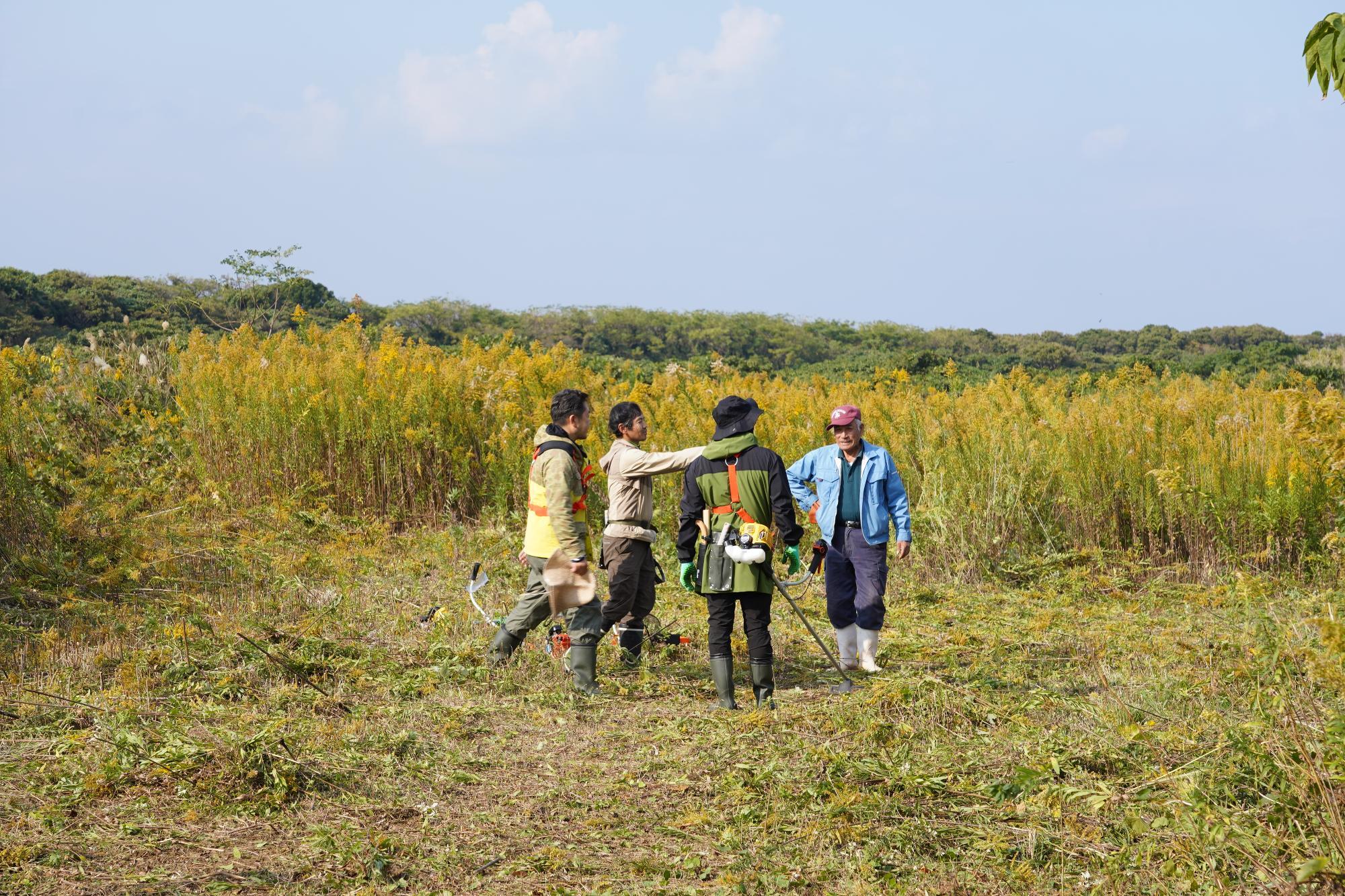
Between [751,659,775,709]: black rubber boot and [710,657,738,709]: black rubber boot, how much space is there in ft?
0.39

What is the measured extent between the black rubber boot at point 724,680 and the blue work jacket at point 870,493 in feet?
3.62

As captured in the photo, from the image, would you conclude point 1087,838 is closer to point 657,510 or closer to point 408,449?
point 657,510

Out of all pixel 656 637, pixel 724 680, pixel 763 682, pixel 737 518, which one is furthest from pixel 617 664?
pixel 737 518

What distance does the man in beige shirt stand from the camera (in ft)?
21.0

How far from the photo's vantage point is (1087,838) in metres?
3.81

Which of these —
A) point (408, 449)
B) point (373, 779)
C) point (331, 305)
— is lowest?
point (373, 779)

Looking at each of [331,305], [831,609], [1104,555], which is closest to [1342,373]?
[1104,555]

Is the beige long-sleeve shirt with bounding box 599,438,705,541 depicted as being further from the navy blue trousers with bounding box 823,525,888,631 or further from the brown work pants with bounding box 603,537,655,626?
the navy blue trousers with bounding box 823,525,888,631

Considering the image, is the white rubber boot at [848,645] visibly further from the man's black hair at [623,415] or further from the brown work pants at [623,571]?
the man's black hair at [623,415]

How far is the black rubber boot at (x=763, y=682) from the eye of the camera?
5.89 meters

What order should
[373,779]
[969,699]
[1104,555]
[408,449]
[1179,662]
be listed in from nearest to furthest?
[373,779]
[969,699]
[1179,662]
[1104,555]
[408,449]

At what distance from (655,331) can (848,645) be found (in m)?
22.4

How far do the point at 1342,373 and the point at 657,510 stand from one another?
486 inches

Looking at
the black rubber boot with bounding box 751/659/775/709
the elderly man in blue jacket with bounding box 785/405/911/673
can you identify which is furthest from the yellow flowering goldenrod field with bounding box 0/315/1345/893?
the elderly man in blue jacket with bounding box 785/405/911/673
